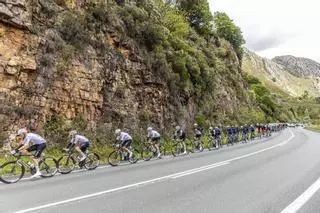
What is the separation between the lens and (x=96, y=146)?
2169 cm

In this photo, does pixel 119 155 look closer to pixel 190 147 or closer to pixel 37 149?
pixel 37 149

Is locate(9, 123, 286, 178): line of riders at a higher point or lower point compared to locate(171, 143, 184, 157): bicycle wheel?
higher

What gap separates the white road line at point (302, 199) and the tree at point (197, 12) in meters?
48.5

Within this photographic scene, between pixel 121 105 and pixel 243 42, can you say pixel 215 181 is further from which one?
pixel 243 42

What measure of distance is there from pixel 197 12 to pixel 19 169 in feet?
158

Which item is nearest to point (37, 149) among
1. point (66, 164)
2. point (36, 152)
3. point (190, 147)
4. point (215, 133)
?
point (36, 152)

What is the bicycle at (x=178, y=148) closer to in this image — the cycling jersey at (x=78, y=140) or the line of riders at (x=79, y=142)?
the line of riders at (x=79, y=142)

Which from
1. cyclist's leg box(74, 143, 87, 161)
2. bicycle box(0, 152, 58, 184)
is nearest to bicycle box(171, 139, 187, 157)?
cyclist's leg box(74, 143, 87, 161)

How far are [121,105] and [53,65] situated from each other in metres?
5.83

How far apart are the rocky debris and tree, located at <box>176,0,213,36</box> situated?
1482 inches

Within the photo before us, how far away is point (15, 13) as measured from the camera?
2045cm

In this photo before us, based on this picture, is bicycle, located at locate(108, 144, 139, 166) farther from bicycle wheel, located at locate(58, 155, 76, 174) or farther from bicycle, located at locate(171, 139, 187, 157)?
bicycle, located at locate(171, 139, 187, 157)

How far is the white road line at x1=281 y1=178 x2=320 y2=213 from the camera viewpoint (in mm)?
7551

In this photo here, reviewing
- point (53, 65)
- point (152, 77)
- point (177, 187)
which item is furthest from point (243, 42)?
point (177, 187)
